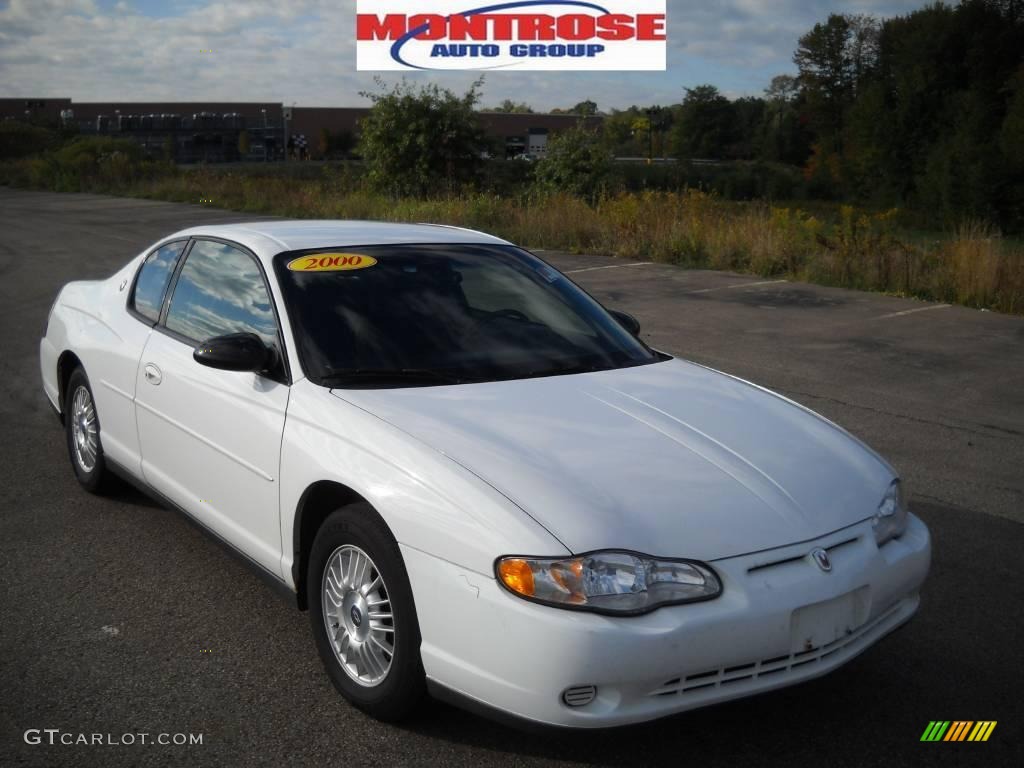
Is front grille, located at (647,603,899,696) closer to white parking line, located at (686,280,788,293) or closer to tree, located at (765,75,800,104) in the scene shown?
white parking line, located at (686,280,788,293)

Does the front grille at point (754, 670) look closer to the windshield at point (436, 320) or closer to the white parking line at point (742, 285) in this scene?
the windshield at point (436, 320)

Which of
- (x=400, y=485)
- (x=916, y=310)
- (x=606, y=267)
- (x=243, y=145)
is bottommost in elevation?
(x=916, y=310)

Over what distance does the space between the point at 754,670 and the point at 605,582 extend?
51 centimetres

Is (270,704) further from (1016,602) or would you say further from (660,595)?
(1016,602)

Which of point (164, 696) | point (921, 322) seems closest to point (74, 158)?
point (921, 322)

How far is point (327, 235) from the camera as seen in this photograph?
462 centimetres

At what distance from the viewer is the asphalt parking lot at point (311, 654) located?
3.22 meters

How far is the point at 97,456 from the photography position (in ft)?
18.0

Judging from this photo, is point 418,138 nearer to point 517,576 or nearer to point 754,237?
point 754,237

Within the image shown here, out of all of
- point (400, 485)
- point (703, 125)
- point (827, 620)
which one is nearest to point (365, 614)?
point (400, 485)

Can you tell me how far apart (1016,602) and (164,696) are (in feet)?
10.9

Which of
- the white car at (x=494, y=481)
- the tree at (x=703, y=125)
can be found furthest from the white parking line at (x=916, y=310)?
the tree at (x=703, y=125)

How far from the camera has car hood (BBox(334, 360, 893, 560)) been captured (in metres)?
2.99

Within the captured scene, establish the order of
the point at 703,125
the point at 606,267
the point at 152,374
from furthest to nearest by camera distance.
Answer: the point at 703,125, the point at 606,267, the point at 152,374
